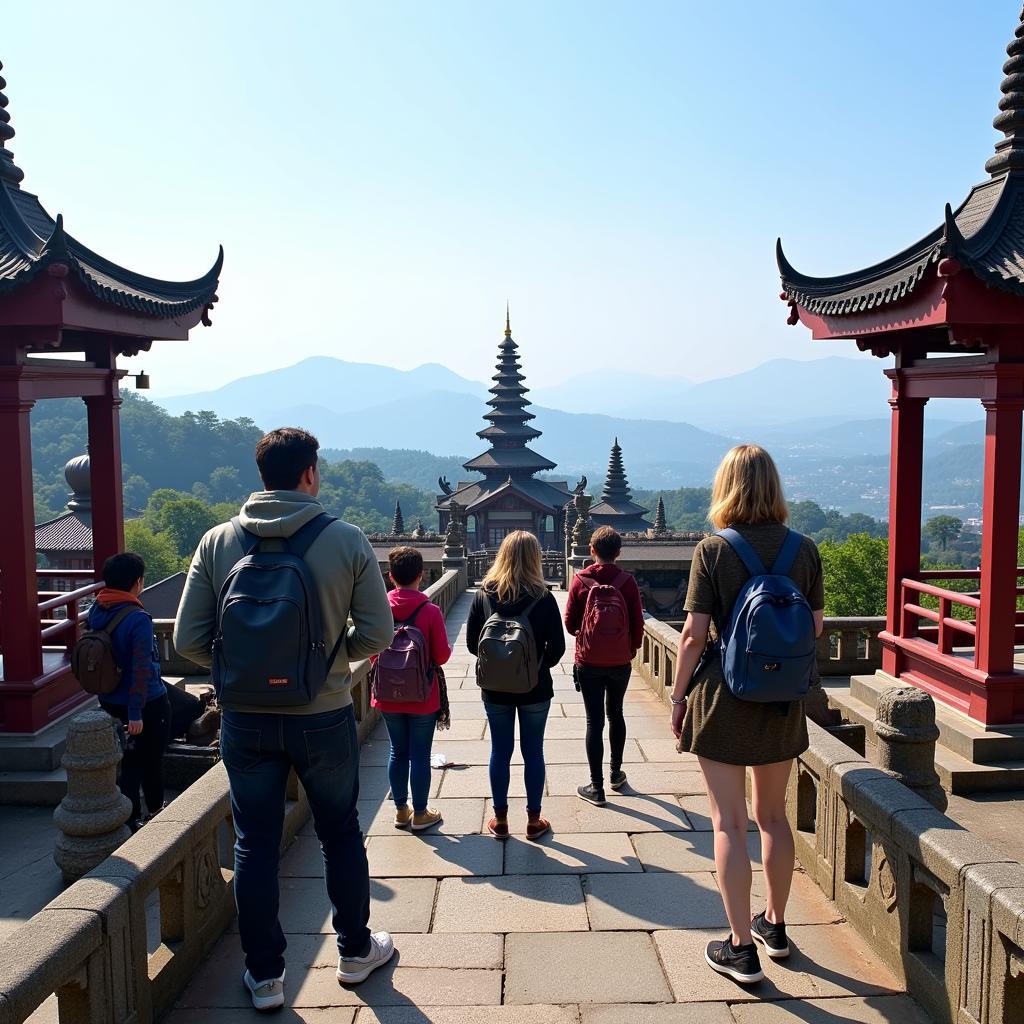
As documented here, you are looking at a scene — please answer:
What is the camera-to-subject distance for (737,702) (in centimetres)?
412

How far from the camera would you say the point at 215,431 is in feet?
493

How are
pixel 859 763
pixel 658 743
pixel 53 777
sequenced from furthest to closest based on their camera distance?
1. pixel 658 743
2. pixel 53 777
3. pixel 859 763

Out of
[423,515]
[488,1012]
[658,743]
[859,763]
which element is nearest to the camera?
[488,1012]

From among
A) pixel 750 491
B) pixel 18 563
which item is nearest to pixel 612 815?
pixel 750 491

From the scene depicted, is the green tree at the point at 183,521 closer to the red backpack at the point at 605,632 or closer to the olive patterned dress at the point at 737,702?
the red backpack at the point at 605,632

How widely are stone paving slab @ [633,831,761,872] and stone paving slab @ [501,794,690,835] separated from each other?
0.14 metres

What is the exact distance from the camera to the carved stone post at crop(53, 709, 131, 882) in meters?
5.23

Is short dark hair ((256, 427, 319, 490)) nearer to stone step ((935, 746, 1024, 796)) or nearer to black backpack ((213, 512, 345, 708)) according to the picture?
black backpack ((213, 512, 345, 708))

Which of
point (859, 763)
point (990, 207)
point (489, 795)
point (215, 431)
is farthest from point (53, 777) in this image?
point (215, 431)

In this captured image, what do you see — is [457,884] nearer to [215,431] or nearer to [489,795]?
[489,795]

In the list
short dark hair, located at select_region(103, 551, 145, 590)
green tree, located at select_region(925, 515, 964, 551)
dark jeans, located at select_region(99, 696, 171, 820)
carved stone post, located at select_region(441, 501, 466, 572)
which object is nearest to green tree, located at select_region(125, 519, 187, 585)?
carved stone post, located at select_region(441, 501, 466, 572)

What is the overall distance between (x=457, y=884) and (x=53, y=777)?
403cm

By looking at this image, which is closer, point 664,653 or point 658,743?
point 658,743

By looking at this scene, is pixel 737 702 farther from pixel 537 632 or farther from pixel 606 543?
pixel 606 543
